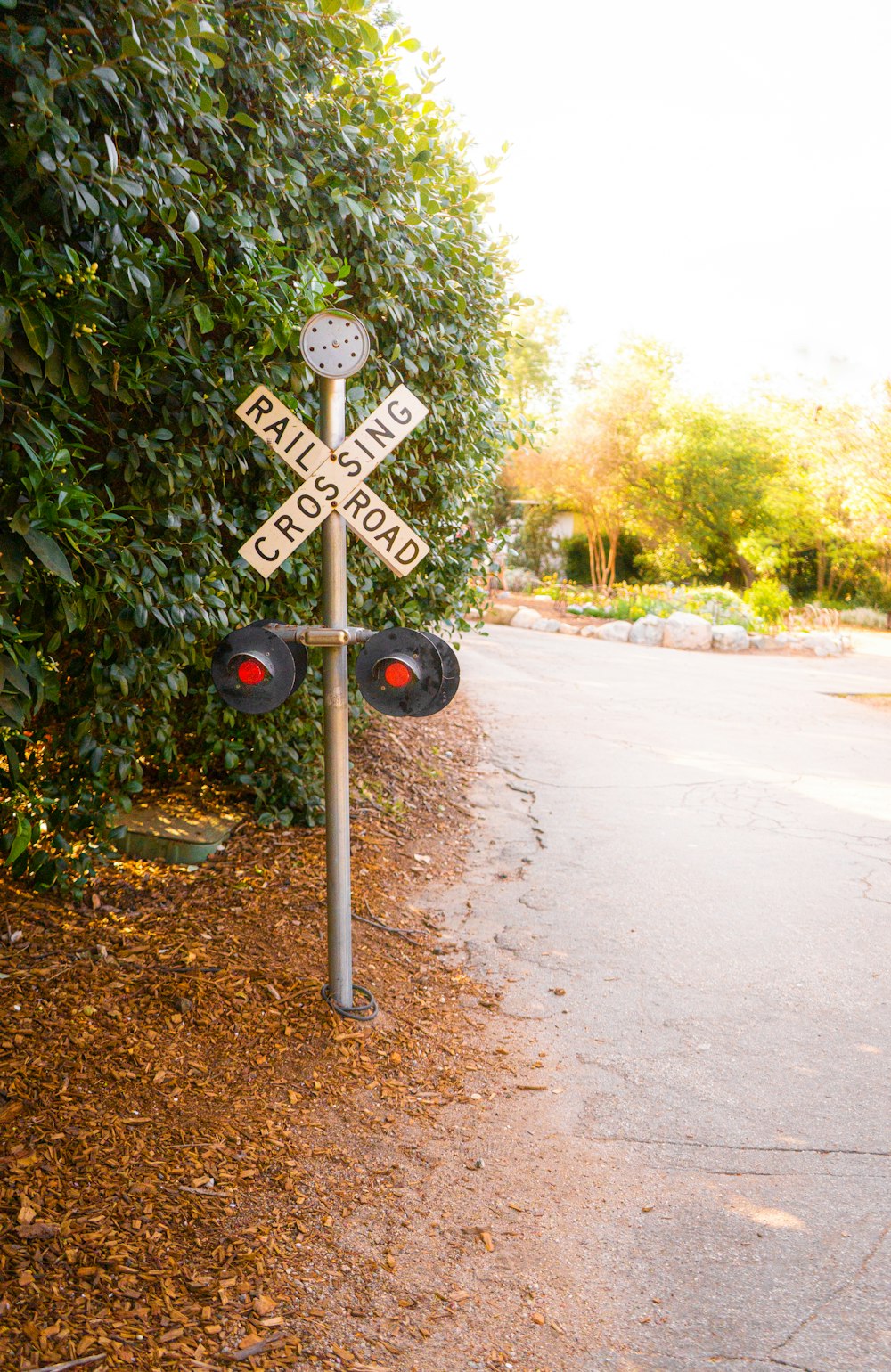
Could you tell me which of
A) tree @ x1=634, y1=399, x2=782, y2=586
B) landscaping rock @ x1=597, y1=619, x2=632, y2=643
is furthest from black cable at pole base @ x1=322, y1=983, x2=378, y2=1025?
tree @ x1=634, y1=399, x2=782, y2=586

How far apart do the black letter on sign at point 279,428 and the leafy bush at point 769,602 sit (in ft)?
58.4

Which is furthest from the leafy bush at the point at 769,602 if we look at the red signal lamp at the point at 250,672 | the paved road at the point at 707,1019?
the red signal lamp at the point at 250,672

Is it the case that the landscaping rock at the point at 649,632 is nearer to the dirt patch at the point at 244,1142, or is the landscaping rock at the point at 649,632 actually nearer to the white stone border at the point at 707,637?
the white stone border at the point at 707,637

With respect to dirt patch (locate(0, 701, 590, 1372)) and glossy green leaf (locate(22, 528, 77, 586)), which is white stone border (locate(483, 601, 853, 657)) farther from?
glossy green leaf (locate(22, 528, 77, 586))

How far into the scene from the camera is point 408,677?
11.0 feet

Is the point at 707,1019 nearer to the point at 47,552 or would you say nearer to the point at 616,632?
the point at 47,552

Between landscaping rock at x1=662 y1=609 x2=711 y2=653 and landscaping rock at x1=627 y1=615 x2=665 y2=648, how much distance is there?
0.12 m

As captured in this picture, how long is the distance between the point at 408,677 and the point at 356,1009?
133 centimetres

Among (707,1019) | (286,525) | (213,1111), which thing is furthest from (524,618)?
(213,1111)

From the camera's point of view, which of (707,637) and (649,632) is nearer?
(707,637)

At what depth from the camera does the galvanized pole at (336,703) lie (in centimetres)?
351

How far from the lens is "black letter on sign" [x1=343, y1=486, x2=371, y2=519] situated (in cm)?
349

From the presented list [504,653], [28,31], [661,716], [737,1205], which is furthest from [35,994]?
[504,653]

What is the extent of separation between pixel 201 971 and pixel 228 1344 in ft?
5.67
